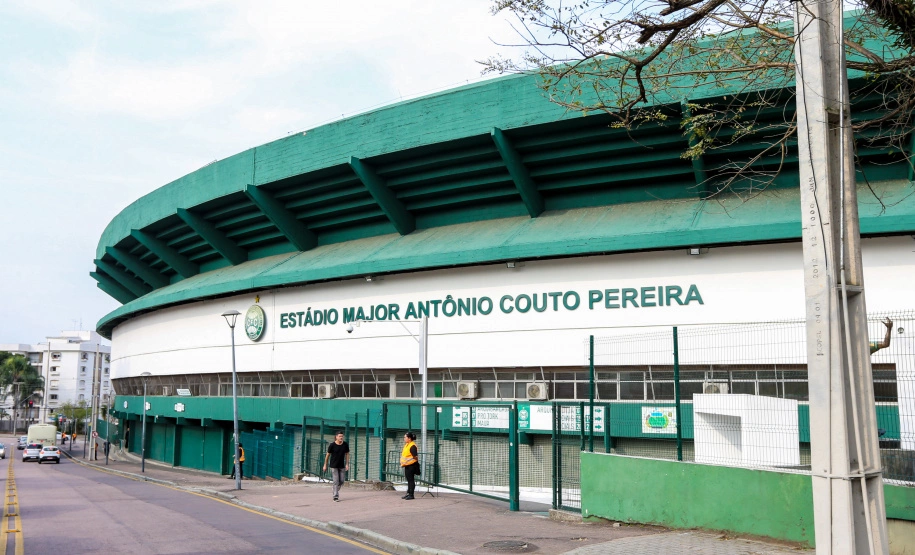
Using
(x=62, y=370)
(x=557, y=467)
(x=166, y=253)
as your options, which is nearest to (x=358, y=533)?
(x=557, y=467)

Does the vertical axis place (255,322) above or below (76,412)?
above

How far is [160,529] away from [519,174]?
51.6ft

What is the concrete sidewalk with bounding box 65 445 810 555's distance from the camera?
11297 millimetres

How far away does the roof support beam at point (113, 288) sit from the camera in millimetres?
55562

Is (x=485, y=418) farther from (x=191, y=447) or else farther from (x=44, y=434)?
(x=44, y=434)

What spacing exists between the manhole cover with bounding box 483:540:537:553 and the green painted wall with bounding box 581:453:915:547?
2339 mm

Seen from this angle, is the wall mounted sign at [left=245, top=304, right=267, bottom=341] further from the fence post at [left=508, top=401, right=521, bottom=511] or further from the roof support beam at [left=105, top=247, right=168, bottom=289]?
the fence post at [left=508, top=401, right=521, bottom=511]

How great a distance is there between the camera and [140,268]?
4756cm

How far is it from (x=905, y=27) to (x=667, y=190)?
1578 centimetres

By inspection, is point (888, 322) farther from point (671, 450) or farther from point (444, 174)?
point (444, 174)

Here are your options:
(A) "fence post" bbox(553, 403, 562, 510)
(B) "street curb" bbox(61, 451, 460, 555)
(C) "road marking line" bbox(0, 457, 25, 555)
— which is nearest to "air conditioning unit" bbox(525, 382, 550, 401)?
(B) "street curb" bbox(61, 451, 460, 555)

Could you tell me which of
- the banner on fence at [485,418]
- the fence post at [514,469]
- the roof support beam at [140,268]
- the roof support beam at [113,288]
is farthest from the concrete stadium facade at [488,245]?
the roof support beam at [113,288]

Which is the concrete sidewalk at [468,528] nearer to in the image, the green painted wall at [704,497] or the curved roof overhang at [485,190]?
the green painted wall at [704,497]

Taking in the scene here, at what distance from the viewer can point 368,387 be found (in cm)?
3080
